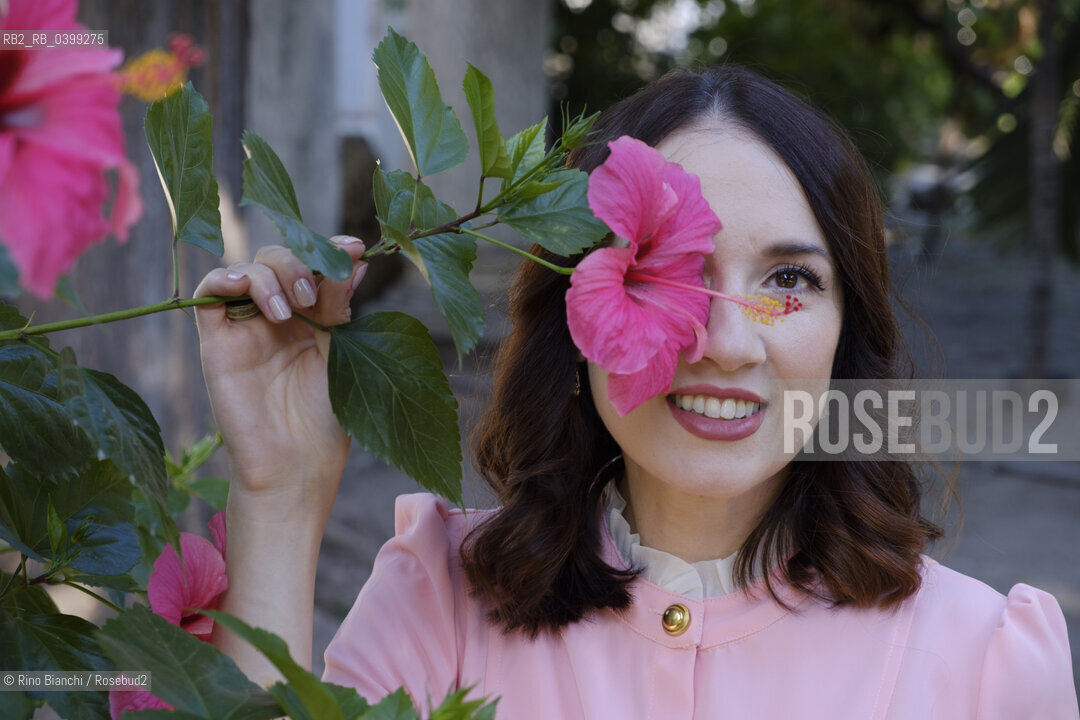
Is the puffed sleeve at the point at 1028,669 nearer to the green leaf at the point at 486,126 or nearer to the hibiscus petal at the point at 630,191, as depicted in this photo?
the hibiscus petal at the point at 630,191

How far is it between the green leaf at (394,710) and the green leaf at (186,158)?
329 millimetres

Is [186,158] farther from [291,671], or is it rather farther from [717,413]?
[717,413]

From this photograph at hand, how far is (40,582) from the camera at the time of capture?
0.69m

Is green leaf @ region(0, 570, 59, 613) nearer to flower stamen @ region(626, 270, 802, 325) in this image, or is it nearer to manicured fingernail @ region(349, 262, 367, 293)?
manicured fingernail @ region(349, 262, 367, 293)

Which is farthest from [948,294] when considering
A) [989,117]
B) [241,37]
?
[241,37]

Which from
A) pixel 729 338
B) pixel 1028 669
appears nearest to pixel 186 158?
pixel 729 338

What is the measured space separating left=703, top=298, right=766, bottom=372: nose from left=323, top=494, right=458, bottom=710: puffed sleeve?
454 millimetres

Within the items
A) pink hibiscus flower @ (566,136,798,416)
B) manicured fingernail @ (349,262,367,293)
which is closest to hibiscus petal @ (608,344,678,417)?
pink hibiscus flower @ (566,136,798,416)

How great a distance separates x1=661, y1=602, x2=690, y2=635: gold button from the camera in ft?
4.09

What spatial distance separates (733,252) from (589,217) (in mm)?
404

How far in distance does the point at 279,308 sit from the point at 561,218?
0.31 metres

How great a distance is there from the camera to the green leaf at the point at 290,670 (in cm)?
48

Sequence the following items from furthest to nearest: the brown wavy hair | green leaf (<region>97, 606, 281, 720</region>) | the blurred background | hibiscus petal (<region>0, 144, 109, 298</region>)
→ the blurred background < the brown wavy hair < green leaf (<region>97, 606, 281, 720</region>) < hibiscus petal (<region>0, 144, 109, 298</region>)

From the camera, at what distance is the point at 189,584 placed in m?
0.84
